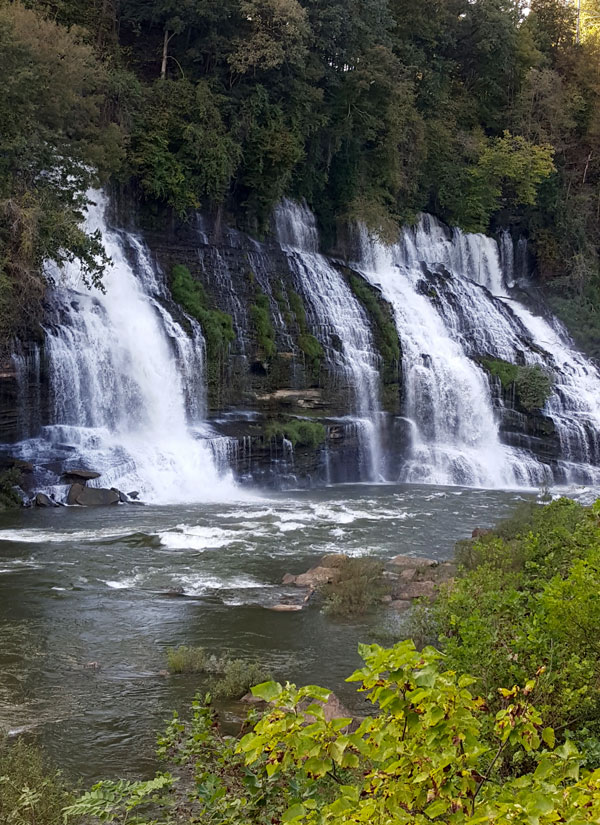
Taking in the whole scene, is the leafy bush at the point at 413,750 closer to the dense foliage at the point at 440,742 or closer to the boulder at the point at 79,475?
the dense foliage at the point at 440,742

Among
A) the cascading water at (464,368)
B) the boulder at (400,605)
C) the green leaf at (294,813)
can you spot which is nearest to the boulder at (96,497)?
the boulder at (400,605)

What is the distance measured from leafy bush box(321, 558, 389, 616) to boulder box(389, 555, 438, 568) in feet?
2.12

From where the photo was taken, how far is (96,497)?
1698 centimetres

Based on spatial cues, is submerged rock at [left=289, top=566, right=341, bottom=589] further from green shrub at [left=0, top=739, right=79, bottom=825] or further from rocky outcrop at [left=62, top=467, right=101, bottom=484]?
rocky outcrop at [left=62, top=467, right=101, bottom=484]

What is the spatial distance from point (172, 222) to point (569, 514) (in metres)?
17.5

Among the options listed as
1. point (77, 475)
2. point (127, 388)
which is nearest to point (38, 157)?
point (127, 388)

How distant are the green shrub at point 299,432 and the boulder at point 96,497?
514 centimetres

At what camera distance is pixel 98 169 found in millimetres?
20562

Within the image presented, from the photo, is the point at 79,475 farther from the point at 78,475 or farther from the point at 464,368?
the point at 464,368

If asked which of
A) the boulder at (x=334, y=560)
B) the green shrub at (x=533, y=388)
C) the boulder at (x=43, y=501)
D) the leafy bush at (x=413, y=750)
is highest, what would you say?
the green shrub at (x=533, y=388)

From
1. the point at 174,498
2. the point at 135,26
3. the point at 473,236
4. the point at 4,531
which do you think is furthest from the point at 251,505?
the point at 473,236

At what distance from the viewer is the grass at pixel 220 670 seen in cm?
744

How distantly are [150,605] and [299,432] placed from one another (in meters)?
11.6

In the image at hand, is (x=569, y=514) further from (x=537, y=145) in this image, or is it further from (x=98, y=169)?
(x=537, y=145)
